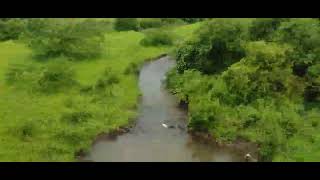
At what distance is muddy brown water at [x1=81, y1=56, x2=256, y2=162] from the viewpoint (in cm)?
1591

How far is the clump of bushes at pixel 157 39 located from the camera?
33.1m

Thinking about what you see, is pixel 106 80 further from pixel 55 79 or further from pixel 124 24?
pixel 124 24

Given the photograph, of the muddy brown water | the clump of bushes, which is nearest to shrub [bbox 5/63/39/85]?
the muddy brown water

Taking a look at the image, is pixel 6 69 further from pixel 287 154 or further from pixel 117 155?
pixel 287 154

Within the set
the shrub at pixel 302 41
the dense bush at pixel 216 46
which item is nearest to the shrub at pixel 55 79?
the dense bush at pixel 216 46

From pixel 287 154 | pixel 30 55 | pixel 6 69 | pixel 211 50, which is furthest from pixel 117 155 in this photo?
pixel 30 55

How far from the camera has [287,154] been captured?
49.3ft

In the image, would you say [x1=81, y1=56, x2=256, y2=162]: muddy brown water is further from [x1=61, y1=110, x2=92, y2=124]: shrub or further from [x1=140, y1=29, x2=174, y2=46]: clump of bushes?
[x1=140, y1=29, x2=174, y2=46]: clump of bushes

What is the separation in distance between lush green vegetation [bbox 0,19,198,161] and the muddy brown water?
1.91 ft

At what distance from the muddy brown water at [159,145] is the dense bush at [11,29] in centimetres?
1625

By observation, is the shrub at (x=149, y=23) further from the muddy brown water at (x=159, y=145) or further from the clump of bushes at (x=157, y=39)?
the muddy brown water at (x=159, y=145)

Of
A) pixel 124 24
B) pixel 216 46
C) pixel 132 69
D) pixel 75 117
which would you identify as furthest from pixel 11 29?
pixel 75 117

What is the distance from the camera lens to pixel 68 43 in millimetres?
27703

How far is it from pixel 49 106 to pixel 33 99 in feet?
3.64
